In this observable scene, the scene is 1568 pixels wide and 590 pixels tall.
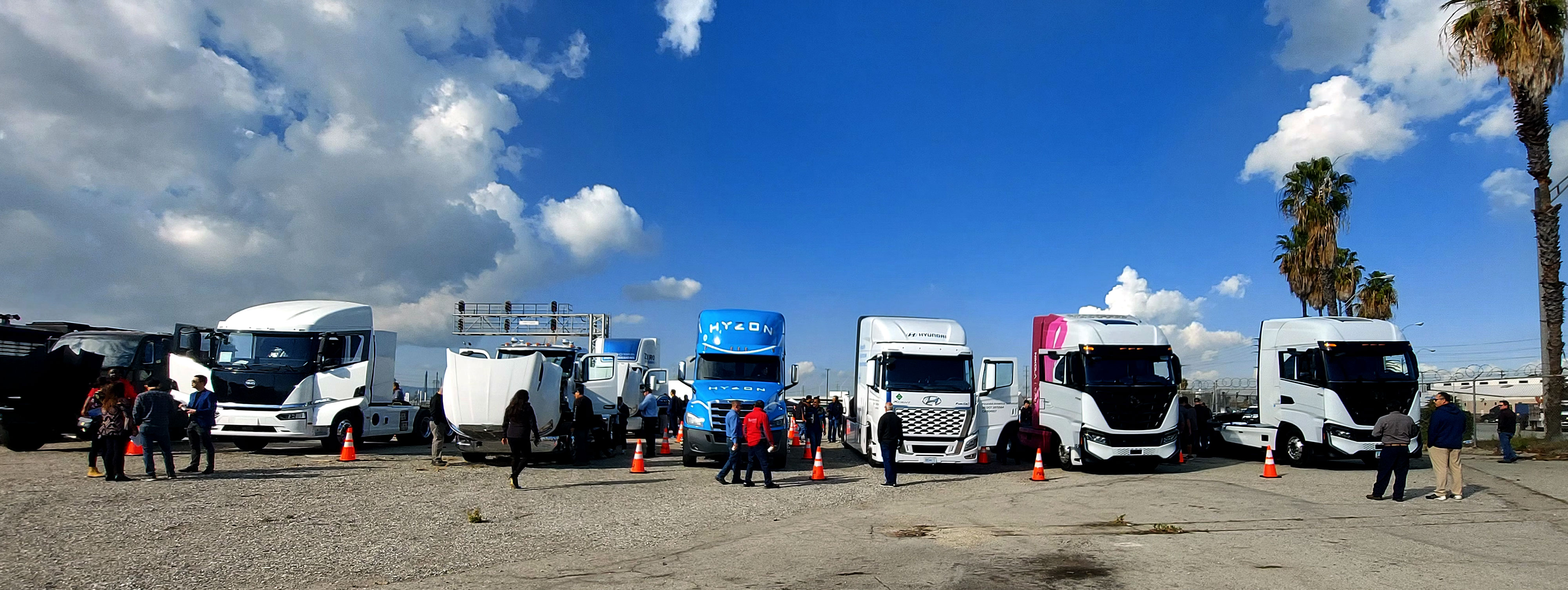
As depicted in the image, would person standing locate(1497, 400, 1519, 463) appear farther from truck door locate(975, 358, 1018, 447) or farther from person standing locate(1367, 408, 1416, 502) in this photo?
truck door locate(975, 358, 1018, 447)

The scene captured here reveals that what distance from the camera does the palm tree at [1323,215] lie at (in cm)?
3158

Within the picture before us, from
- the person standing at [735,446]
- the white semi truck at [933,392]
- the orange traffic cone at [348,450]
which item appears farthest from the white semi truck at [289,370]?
the white semi truck at [933,392]

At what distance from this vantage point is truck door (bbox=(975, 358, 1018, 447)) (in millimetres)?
18672

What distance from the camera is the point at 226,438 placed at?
19156 mm

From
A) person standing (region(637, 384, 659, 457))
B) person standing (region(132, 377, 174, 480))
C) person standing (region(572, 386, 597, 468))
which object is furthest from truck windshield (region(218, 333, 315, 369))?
person standing (region(637, 384, 659, 457))

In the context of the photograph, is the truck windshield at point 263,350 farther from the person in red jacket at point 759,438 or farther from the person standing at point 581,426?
the person in red jacket at point 759,438

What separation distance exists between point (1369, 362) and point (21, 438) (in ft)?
90.1

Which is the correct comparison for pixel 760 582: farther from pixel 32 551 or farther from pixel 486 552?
pixel 32 551

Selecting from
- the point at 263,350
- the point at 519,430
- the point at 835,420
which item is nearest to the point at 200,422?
the point at 263,350

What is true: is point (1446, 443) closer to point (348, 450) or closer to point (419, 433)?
point (348, 450)

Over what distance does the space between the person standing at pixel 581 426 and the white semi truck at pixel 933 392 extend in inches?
232

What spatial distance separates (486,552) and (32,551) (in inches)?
159

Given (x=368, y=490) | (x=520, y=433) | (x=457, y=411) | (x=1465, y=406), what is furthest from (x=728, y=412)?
(x=1465, y=406)

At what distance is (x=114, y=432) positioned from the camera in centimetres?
1314
